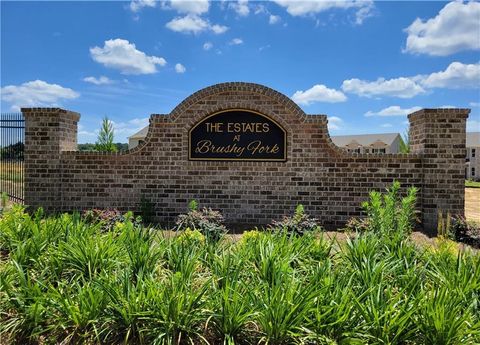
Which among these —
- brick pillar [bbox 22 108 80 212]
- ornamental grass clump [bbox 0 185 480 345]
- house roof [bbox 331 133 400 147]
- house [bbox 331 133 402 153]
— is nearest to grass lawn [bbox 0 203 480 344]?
ornamental grass clump [bbox 0 185 480 345]

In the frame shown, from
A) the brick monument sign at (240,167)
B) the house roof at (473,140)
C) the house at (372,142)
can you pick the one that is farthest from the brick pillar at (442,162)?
the house roof at (473,140)

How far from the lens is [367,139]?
157 feet

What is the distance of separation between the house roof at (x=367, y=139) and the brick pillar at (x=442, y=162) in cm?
3378

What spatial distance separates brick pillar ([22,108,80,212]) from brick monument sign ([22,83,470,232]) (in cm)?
2

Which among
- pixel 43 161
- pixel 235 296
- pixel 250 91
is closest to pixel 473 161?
pixel 250 91

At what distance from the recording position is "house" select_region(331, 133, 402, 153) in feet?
134

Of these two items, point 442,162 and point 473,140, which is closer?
point 442,162

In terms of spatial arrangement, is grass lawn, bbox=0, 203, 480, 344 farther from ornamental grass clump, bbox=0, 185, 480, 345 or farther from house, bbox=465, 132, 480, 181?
house, bbox=465, 132, 480, 181

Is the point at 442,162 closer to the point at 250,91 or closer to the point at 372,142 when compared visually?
the point at 250,91

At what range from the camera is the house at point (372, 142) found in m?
40.8

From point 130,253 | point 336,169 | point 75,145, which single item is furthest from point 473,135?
point 130,253

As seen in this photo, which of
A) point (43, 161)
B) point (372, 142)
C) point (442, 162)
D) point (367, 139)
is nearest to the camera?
point (442, 162)

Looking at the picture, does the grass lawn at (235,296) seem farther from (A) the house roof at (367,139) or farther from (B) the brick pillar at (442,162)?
(A) the house roof at (367,139)

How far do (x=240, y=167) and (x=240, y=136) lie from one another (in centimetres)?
70
